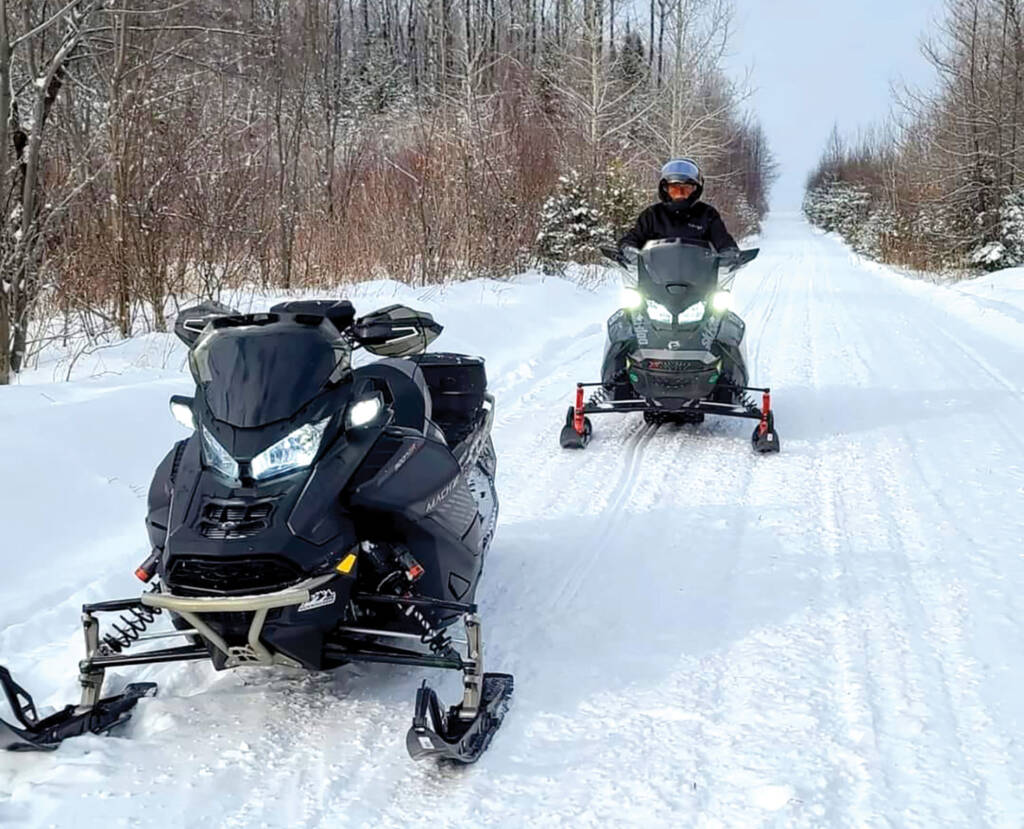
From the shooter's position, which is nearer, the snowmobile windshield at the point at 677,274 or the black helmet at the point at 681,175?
the snowmobile windshield at the point at 677,274

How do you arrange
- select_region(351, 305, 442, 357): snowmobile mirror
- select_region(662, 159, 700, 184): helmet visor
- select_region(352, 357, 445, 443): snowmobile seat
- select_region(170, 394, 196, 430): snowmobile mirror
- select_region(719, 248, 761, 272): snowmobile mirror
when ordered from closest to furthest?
select_region(170, 394, 196, 430): snowmobile mirror
select_region(351, 305, 442, 357): snowmobile mirror
select_region(352, 357, 445, 443): snowmobile seat
select_region(719, 248, 761, 272): snowmobile mirror
select_region(662, 159, 700, 184): helmet visor

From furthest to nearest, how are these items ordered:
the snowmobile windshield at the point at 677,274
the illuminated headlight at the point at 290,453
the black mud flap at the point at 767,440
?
the snowmobile windshield at the point at 677,274 < the black mud flap at the point at 767,440 < the illuminated headlight at the point at 290,453

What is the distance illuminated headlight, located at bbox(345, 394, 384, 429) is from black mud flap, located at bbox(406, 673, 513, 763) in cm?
80

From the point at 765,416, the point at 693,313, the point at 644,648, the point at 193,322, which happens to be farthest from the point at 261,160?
the point at 644,648

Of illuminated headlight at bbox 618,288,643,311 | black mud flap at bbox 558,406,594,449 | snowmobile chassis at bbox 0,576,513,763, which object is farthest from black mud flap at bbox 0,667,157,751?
illuminated headlight at bbox 618,288,643,311

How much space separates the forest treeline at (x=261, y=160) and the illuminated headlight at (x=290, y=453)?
4.06 m

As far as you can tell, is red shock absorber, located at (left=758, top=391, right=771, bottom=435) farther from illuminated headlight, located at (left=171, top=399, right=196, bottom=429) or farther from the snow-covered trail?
illuminated headlight, located at (left=171, top=399, right=196, bottom=429)

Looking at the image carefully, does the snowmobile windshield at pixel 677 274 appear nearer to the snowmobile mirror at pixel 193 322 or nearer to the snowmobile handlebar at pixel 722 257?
the snowmobile handlebar at pixel 722 257

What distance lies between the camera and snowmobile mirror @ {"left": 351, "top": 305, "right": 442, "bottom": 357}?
3.29 metres

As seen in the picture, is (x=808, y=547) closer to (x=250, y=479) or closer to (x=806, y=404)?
(x=250, y=479)

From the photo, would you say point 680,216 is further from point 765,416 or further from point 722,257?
point 765,416

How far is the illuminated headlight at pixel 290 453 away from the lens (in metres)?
2.71

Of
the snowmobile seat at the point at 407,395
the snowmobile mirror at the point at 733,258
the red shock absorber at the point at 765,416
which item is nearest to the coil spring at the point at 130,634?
the snowmobile seat at the point at 407,395

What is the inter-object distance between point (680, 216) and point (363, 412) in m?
4.94
